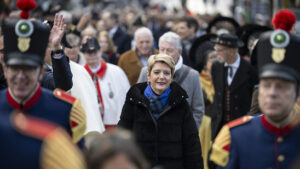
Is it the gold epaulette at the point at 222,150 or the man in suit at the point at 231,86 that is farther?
the man in suit at the point at 231,86

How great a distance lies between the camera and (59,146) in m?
3.73

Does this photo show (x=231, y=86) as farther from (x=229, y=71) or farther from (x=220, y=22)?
(x=220, y=22)

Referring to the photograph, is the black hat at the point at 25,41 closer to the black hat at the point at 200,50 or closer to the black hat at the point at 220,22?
the black hat at the point at 200,50

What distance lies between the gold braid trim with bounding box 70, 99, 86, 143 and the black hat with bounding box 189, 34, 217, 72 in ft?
24.4

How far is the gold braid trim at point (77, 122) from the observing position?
506 centimetres

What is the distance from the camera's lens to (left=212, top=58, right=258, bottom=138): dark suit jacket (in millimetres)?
10336

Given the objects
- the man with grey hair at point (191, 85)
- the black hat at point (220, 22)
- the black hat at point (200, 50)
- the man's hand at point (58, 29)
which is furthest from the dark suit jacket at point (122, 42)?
the man's hand at point (58, 29)

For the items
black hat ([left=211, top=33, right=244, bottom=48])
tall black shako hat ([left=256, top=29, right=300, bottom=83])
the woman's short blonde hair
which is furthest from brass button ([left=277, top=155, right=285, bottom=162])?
black hat ([left=211, top=33, right=244, bottom=48])

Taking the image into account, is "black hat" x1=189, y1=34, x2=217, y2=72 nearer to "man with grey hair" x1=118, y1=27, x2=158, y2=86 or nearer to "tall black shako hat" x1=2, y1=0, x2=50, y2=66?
"man with grey hair" x1=118, y1=27, x2=158, y2=86

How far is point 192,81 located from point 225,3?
40776mm

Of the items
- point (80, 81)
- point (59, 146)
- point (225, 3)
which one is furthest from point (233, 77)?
point (225, 3)

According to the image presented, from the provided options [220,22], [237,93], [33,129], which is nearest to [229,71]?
[237,93]

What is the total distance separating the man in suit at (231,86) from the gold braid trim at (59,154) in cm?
664

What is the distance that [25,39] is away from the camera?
5.04 metres
